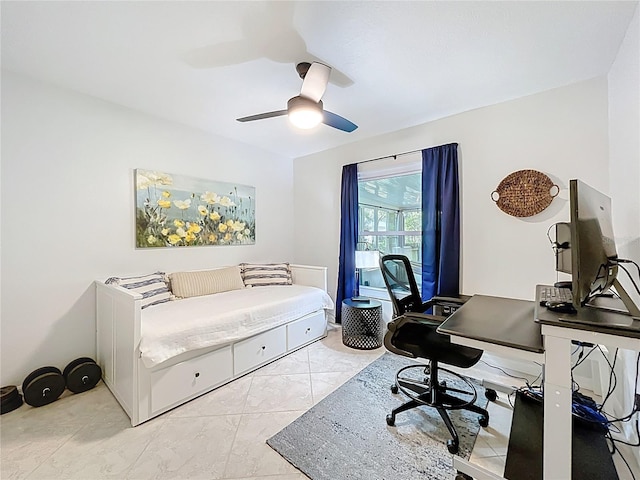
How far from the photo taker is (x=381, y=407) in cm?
200

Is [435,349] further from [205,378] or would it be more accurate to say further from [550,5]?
[550,5]

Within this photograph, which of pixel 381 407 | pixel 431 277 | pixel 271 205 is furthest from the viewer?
pixel 271 205

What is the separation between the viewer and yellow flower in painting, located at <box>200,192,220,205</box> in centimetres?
320

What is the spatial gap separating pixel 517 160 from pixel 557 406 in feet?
7.13

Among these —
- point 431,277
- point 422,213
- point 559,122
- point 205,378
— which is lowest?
point 205,378

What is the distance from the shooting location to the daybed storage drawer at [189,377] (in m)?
1.91

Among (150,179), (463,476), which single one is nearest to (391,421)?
(463,476)

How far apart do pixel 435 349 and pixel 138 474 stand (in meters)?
1.83

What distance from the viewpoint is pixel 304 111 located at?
6.44 ft

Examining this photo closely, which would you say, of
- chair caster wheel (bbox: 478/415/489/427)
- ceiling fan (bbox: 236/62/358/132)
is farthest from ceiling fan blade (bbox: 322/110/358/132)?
chair caster wheel (bbox: 478/415/489/427)

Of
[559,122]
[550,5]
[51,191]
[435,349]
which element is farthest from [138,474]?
[559,122]

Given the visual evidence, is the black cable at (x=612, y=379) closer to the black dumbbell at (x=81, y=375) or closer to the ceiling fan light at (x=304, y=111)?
the ceiling fan light at (x=304, y=111)

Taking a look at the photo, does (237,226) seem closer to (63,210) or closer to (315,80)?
(63,210)

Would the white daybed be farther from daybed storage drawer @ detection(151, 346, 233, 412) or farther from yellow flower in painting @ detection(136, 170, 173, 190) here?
yellow flower in painting @ detection(136, 170, 173, 190)
